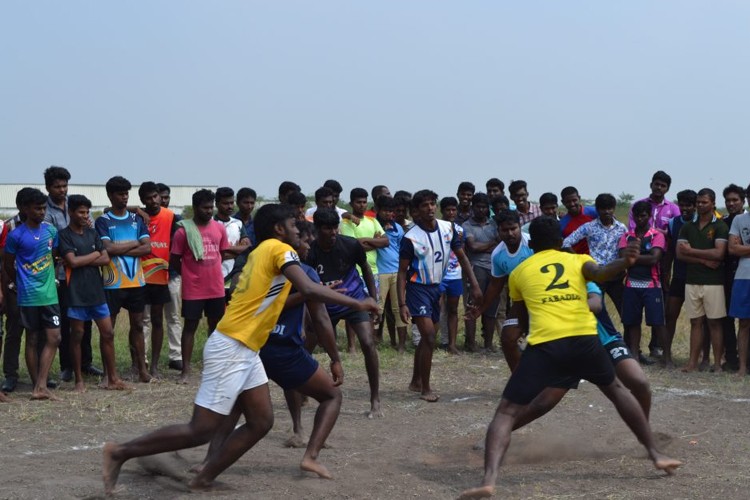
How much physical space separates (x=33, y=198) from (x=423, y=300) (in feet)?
13.1

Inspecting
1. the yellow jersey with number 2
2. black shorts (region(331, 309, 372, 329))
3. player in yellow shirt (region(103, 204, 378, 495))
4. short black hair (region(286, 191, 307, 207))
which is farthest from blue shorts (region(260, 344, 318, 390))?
short black hair (region(286, 191, 307, 207))

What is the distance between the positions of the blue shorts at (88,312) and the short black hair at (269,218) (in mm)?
4346

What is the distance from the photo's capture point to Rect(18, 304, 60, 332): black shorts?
1003 cm

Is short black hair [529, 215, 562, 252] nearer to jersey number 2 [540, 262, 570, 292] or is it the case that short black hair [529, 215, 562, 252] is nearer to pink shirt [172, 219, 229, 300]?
jersey number 2 [540, 262, 570, 292]

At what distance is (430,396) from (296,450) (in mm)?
2516

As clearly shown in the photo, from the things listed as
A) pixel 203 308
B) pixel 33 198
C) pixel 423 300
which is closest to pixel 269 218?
pixel 423 300

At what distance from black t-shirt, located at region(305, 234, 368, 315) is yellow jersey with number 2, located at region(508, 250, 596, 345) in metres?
2.82

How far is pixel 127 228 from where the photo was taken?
10.9m

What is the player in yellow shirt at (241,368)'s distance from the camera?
6.20 m

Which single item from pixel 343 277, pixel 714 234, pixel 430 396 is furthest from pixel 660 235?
pixel 343 277

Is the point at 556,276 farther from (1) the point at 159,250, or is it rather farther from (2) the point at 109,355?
(1) the point at 159,250

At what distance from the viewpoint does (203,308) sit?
445 inches

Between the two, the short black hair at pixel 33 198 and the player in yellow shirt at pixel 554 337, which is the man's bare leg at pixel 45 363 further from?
the player in yellow shirt at pixel 554 337

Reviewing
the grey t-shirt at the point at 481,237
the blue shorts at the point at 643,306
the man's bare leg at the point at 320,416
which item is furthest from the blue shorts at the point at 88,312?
the blue shorts at the point at 643,306
